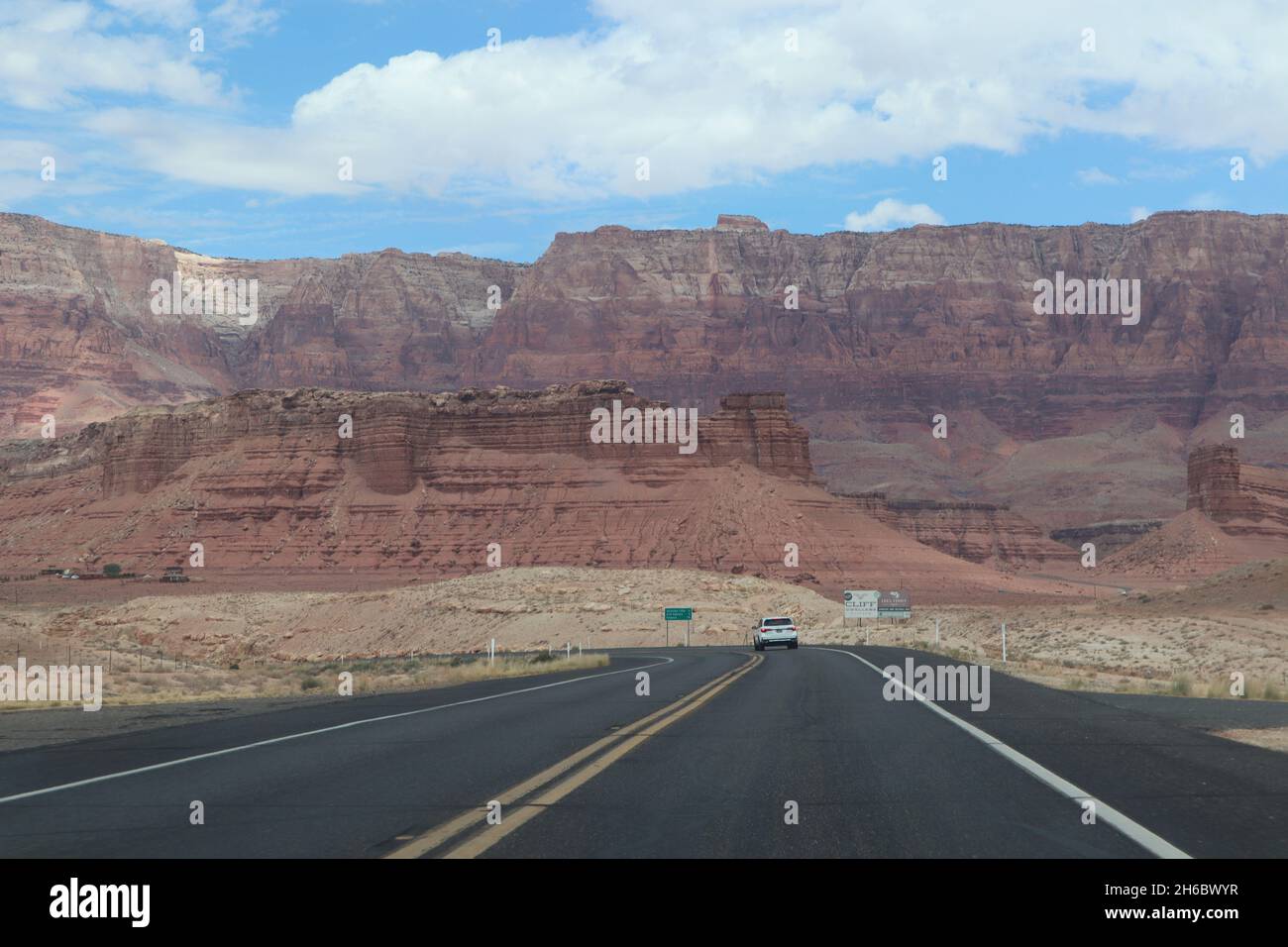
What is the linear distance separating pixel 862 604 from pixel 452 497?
52806 millimetres

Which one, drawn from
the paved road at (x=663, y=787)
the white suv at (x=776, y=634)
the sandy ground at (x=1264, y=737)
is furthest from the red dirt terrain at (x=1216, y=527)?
the paved road at (x=663, y=787)

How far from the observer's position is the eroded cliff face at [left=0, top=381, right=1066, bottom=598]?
101 m

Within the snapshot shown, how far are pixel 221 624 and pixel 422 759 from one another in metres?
67.1

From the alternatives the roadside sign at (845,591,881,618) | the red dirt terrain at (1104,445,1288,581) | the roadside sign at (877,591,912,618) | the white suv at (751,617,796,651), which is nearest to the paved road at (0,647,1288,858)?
the white suv at (751,617,796,651)

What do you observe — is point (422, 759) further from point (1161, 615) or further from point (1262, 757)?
point (1161, 615)

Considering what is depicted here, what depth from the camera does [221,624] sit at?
74.8 m

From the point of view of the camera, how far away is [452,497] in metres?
110

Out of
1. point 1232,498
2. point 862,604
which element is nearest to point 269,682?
point 862,604

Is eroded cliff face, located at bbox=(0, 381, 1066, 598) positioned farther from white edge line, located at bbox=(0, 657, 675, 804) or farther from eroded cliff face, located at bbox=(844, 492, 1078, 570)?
white edge line, located at bbox=(0, 657, 675, 804)

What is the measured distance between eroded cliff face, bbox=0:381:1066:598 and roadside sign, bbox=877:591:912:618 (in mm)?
28276

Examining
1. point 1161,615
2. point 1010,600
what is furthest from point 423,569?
point 1161,615

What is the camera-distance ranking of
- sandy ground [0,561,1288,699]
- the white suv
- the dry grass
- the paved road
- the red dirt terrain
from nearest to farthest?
the paved road → the dry grass → sandy ground [0,561,1288,699] → the white suv → the red dirt terrain

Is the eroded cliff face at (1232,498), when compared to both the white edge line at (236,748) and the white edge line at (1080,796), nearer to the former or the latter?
the white edge line at (236,748)

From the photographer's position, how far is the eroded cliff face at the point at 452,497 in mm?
100625
